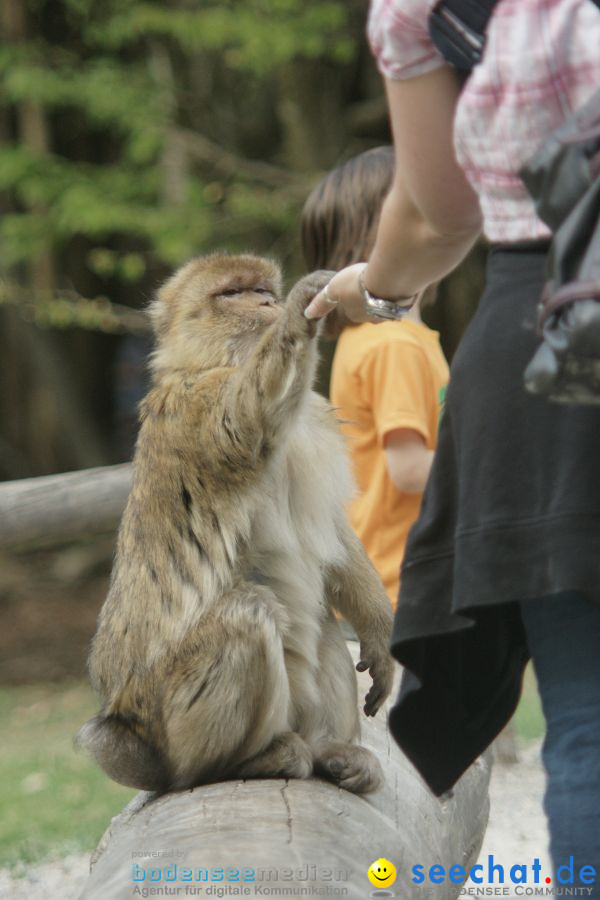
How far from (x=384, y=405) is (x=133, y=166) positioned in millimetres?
5339

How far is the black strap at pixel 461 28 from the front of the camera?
1.58 m

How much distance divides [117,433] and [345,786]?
9766 millimetres

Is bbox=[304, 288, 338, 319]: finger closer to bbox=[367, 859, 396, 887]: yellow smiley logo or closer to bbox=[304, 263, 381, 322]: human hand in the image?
bbox=[304, 263, 381, 322]: human hand

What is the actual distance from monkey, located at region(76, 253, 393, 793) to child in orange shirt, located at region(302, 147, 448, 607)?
53 cm

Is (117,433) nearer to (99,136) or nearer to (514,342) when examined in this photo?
(99,136)

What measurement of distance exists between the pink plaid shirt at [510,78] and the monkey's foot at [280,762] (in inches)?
54.0

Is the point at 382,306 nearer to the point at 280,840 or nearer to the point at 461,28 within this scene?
the point at 461,28

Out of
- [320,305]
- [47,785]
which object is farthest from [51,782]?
[320,305]

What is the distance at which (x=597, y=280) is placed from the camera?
1.37 metres

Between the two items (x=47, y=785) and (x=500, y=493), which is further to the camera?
(x=47, y=785)

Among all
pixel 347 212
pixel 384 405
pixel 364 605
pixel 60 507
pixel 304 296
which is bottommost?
pixel 60 507

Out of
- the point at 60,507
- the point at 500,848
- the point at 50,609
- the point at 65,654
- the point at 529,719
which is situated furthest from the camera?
the point at 50,609

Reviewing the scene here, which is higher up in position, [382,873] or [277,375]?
[277,375]

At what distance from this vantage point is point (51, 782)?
5910 millimetres
